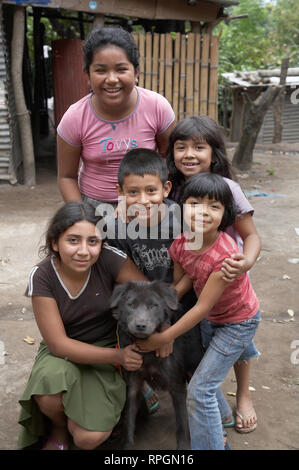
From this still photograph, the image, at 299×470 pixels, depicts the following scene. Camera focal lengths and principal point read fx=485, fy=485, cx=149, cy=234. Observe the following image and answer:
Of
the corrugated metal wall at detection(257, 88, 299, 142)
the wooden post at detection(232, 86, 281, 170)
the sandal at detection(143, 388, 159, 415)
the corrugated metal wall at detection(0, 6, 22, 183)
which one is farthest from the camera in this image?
the corrugated metal wall at detection(257, 88, 299, 142)

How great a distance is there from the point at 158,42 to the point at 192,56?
64 cm

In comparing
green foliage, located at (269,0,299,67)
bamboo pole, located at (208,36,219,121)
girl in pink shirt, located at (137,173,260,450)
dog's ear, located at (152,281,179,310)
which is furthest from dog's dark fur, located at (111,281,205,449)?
green foliage, located at (269,0,299,67)

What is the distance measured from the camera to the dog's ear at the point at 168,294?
2.31 meters

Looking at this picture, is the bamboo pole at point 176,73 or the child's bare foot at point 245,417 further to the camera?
the bamboo pole at point 176,73

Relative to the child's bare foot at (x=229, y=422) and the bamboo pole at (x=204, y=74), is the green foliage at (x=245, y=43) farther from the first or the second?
the child's bare foot at (x=229, y=422)

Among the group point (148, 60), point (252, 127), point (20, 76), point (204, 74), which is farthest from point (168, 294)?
point (252, 127)

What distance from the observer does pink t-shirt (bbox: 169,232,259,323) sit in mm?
2301

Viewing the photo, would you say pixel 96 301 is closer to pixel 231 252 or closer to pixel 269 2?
pixel 231 252

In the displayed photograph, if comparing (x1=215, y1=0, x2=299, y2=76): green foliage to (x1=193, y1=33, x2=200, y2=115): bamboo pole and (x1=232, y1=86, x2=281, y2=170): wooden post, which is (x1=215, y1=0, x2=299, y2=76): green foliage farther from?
(x1=193, y1=33, x2=200, y2=115): bamboo pole

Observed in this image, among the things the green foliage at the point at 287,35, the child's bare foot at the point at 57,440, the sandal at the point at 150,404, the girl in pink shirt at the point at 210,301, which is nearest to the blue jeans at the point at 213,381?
the girl in pink shirt at the point at 210,301

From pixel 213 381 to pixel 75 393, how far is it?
664mm

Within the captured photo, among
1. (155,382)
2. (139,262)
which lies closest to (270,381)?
(155,382)

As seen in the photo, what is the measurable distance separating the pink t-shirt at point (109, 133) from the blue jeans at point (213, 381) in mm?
1106

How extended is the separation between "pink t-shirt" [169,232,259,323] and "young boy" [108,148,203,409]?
138mm
